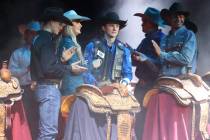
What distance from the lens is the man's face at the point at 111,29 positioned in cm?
737

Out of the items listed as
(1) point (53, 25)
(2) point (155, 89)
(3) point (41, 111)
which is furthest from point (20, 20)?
(2) point (155, 89)

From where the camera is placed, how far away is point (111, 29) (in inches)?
290

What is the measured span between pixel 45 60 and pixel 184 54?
167 cm

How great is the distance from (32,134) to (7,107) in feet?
1.79

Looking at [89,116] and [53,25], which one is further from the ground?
[53,25]

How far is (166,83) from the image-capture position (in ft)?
23.8

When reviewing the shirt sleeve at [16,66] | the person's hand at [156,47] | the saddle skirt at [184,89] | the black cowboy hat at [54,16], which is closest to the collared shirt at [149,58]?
the person's hand at [156,47]

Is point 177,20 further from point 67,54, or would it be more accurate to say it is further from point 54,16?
point 54,16

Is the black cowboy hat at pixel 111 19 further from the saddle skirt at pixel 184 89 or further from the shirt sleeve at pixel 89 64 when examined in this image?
the saddle skirt at pixel 184 89

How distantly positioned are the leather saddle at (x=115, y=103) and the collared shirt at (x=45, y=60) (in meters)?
0.33

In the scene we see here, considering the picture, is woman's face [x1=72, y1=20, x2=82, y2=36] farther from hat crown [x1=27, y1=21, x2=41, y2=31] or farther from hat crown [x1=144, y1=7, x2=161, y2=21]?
hat crown [x1=144, y1=7, x2=161, y2=21]

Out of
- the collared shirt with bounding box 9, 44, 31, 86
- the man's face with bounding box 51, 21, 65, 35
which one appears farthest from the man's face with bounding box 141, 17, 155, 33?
the collared shirt with bounding box 9, 44, 31, 86

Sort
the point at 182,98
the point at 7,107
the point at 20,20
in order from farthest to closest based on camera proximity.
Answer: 1. the point at 20,20
2. the point at 182,98
3. the point at 7,107

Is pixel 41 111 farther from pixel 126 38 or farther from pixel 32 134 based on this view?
pixel 126 38
